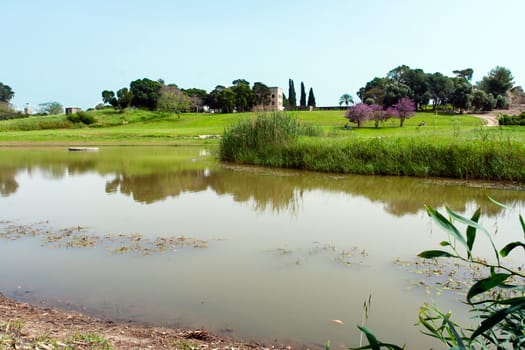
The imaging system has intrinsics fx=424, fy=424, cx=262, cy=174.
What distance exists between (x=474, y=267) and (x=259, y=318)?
2.89 m

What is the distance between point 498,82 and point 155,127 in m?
43.6

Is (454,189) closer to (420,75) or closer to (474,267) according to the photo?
(474,267)

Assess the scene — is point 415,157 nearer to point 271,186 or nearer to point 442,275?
point 271,186

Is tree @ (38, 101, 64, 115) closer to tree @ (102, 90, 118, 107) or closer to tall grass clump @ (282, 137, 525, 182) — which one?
tree @ (102, 90, 118, 107)

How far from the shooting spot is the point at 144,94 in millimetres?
69938

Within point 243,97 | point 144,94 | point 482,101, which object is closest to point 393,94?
point 482,101

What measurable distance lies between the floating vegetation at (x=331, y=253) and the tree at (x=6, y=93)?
10670 cm

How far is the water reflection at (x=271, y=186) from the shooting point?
9.20 metres

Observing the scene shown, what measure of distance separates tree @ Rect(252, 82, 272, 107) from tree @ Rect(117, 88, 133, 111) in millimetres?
20350

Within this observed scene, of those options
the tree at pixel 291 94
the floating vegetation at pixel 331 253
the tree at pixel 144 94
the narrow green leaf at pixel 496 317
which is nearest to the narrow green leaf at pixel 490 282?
the narrow green leaf at pixel 496 317

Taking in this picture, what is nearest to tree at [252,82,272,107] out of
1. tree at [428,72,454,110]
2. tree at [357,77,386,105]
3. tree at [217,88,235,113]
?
tree at [217,88,235,113]

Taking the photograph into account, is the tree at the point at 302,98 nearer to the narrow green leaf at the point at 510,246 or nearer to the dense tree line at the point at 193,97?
the dense tree line at the point at 193,97

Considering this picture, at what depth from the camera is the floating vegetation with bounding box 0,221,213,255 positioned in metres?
5.88

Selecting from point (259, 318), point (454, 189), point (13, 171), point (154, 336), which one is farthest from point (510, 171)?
point (13, 171)
